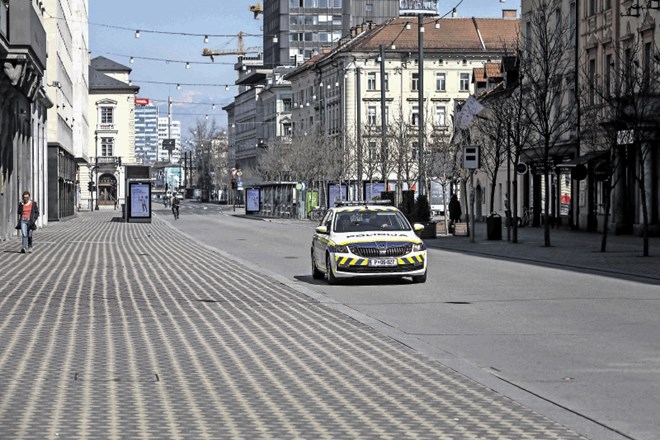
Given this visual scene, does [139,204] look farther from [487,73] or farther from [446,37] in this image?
[446,37]

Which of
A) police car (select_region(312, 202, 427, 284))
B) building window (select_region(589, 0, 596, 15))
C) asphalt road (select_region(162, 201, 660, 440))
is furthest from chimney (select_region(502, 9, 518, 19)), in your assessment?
police car (select_region(312, 202, 427, 284))

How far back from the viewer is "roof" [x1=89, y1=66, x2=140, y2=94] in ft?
539

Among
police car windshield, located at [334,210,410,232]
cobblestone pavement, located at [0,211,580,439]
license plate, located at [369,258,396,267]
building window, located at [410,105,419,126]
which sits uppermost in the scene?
building window, located at [410,105,419,126]

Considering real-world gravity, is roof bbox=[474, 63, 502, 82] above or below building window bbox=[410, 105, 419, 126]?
above

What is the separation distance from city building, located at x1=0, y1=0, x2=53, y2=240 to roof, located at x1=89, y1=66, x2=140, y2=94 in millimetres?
94736

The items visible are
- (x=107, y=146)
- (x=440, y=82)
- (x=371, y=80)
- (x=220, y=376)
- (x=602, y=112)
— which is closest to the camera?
(x=220, y=376)

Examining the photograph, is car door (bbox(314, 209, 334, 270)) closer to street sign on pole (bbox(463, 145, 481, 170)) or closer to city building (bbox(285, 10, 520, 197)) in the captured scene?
street sign on pole (bbox(463, 145, 481, 170))

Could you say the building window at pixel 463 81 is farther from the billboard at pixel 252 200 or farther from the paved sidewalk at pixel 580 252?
the paved sidewalk at pixel 580 252

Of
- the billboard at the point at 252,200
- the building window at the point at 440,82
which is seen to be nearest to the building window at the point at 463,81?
the building window at the point at 440,82

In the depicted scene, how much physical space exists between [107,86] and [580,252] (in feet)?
434

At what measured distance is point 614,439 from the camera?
8781mm

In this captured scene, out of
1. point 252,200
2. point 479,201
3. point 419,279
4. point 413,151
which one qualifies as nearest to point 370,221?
point 419,279

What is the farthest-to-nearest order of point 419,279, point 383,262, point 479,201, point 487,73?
point 479,201, point 487,73, point 419,279, point 383,262

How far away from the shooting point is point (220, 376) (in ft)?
39.1
